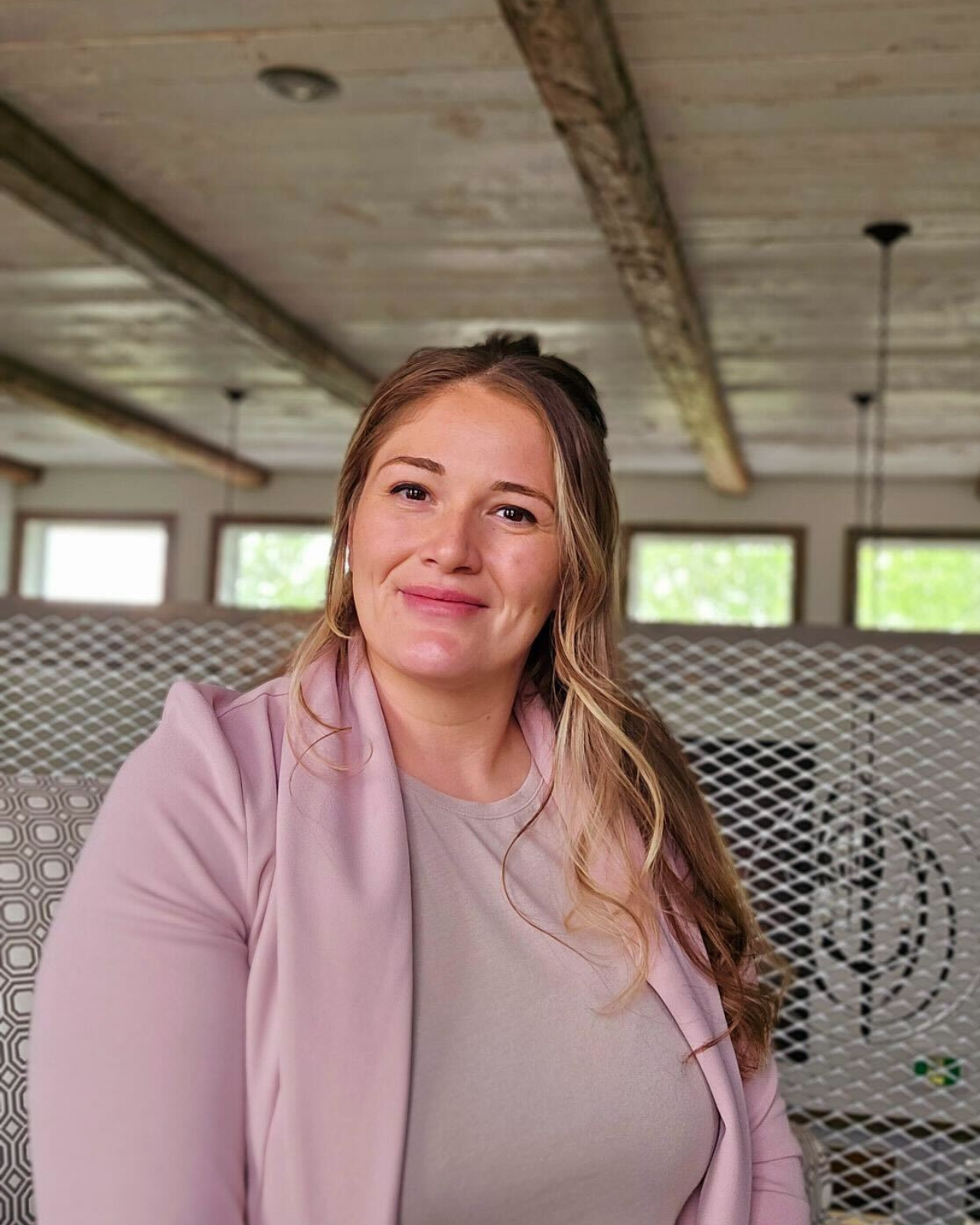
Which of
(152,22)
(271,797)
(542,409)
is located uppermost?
(152,22)

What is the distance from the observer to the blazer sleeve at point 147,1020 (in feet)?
3.05

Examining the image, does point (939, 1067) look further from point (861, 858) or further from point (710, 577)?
point (710, 577)

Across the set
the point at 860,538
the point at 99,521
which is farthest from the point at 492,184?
the point at 99,521

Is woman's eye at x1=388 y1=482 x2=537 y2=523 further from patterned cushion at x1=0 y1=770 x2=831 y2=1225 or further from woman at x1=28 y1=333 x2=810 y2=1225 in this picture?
patterned cushion at x1=0 y1=770 x2=831 y2=1225

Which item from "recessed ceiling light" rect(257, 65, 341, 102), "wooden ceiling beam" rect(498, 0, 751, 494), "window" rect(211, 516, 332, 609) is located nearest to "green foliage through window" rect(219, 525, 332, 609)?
"window" rect(211, 516, 332, 609)

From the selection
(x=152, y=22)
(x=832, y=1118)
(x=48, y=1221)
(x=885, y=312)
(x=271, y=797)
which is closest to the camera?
(x=48, y=1221)

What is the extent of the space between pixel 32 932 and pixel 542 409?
2.21ft

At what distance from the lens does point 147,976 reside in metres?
0.97

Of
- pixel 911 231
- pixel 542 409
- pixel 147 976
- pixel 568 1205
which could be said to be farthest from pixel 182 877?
pixel 911 231

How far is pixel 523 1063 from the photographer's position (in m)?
1.10

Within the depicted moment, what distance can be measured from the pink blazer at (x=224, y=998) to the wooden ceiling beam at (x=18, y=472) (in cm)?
922

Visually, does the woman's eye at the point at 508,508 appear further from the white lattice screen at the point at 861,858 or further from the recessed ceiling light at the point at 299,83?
the recessed ceiling light at the point at 299,83

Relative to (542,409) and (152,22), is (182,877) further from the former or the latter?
(152,22)

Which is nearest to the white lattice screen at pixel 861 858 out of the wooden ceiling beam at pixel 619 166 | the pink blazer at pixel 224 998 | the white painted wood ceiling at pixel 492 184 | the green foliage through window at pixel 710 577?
the pink blazer at pixel 224 998
